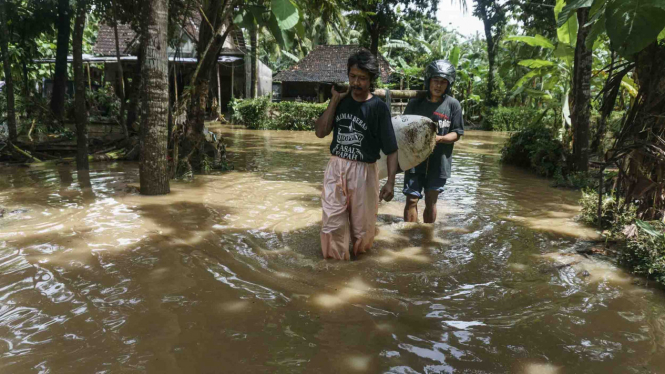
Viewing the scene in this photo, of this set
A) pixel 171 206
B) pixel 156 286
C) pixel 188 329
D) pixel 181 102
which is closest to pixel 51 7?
pixel 181 102

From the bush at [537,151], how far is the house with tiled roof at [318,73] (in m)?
15.1

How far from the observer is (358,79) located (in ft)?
11.7

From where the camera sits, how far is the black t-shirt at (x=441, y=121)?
4570 millimetres

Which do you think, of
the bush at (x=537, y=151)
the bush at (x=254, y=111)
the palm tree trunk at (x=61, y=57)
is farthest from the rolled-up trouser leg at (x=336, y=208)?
the bush at (x=254, y=111)

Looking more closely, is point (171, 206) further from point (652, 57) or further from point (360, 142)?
point (652, 57)

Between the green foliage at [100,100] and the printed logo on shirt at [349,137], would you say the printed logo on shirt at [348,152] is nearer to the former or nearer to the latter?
the printed logo on shirt at [349,137]

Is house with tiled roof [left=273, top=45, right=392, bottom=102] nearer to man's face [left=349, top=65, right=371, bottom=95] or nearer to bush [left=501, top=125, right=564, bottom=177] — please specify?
bush [left=501, top=125, right=564, bottom=177]

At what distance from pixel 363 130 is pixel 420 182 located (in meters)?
1.41

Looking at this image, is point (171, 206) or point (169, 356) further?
point (171, 206)

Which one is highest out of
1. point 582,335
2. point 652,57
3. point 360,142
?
point 652,57

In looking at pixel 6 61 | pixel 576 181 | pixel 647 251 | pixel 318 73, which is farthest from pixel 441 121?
pixel 318 73

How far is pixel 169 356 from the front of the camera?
7.78 feet

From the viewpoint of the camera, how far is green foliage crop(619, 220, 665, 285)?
3426mm

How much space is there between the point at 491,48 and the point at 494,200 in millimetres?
21499
